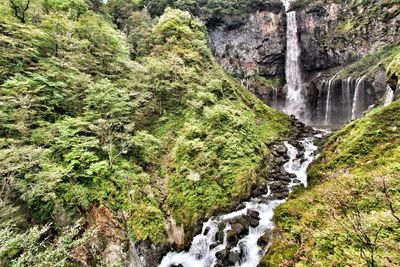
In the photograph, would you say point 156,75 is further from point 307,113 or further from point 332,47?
point 332,47

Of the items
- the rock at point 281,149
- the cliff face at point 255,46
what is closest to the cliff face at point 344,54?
the cliff face at point 255,46

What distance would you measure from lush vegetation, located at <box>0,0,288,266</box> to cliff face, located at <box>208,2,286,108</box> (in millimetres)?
16945

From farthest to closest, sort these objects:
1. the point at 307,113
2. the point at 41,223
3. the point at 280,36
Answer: the point at 280,36 < the point at 307,113 < the point at 41,223

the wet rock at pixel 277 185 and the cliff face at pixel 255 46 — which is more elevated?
the cliff face at pixel 255 46

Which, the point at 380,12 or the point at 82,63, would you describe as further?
the point at 380,12

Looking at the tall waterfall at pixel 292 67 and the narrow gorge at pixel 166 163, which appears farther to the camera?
the tall waterfall at pixel 292 67

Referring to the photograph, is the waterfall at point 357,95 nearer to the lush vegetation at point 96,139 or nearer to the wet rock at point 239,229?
the lush vegetation at point 96,139

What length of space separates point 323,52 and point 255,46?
9272 millimetres

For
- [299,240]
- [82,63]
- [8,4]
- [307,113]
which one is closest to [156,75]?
[82,63]

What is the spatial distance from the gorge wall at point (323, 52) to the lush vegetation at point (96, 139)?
1120 cm

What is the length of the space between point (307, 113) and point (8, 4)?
3013 cm

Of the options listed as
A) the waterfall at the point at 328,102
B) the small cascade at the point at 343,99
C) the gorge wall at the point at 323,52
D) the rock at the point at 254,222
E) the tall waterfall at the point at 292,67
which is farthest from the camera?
the tall waterfall at the point at 292,67

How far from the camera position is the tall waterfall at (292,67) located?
32.6 m

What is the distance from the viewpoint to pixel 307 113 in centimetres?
3019
